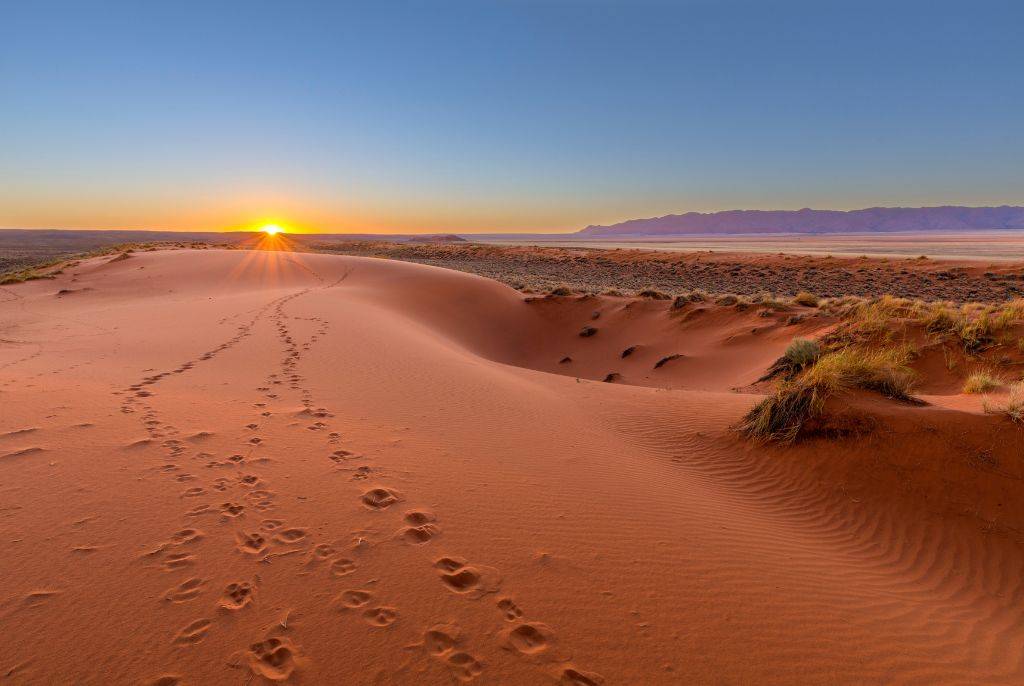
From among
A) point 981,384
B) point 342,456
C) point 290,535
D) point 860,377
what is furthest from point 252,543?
point 981,384

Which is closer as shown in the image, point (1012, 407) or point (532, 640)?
point (532, 640)

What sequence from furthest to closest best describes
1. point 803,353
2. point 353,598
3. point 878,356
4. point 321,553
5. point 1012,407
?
point 803,353 → point 878,356 → point 1012,407 → point 321,553 → point 353,598

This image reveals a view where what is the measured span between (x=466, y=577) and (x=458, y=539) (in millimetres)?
445

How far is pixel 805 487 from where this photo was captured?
5.79m

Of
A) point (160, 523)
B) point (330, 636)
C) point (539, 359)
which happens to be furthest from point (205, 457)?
point (539, 359)

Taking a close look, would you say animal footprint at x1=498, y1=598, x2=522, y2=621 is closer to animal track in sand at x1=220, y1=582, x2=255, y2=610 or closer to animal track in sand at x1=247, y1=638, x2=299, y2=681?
animal track in sand at x1=247, y1=638, x2=299, y2=681

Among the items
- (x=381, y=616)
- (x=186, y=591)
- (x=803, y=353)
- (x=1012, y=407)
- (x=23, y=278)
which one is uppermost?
(x=23, y=278)

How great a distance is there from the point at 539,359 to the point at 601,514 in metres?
12.8

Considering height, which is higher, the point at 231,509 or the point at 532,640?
the point at 231,509

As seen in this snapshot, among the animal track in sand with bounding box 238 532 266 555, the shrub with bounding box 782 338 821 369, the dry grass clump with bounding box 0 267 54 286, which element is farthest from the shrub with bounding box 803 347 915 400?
the dry grass clump with bounding box 0 267 54 286

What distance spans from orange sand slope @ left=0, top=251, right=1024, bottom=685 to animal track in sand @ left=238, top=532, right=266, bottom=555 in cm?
2

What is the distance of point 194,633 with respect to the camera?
2.74m

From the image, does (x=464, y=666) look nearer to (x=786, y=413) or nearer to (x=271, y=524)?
(x=271, y=524)

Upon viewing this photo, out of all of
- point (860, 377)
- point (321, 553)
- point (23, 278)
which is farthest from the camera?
point (23, 278)
